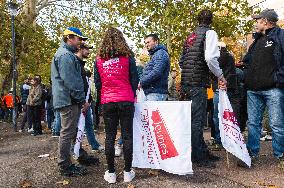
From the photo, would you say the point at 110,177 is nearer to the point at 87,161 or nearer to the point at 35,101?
the point at 87,161

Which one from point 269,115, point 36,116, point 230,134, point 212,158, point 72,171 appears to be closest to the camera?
point 72,171

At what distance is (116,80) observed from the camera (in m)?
5.34

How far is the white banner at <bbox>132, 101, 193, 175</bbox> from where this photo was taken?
17.8 feet

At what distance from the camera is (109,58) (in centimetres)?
532

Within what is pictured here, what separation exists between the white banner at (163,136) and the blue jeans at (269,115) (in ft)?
4.74

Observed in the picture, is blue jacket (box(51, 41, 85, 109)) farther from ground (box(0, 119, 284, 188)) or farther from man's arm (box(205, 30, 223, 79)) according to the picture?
man's arm (box(205, 30, 223, 79))

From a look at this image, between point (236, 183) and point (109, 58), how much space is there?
2.23m

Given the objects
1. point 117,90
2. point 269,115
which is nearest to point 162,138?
point 117,90

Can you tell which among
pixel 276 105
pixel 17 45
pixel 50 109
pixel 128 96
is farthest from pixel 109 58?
pixel 17 45

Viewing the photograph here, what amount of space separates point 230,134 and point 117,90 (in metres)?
1.84

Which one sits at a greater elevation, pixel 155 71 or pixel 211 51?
pixel 211 51

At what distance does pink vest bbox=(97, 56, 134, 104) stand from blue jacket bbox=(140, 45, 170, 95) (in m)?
1.00

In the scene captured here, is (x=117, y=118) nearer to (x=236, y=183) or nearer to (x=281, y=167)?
(x=236, y=183)

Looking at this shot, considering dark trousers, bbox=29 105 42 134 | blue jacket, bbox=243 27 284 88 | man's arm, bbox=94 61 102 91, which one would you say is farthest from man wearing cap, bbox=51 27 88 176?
dark trousers, bbox=29 105 42 134
